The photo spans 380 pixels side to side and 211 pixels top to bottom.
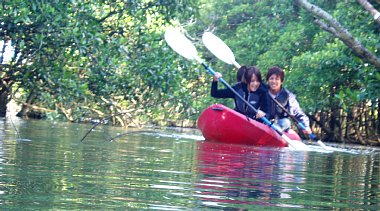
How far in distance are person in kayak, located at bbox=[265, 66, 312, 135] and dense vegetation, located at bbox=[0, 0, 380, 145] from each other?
909 millimetres

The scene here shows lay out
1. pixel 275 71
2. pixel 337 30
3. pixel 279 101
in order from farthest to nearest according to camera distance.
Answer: pixel 279 101
pixel 275 71
pixel 337 30

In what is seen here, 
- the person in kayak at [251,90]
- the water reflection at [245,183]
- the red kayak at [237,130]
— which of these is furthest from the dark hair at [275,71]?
the water reflection at [245,183]

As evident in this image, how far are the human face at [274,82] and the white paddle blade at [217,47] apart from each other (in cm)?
96

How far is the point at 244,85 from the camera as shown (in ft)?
35.0

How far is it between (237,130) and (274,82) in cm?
86

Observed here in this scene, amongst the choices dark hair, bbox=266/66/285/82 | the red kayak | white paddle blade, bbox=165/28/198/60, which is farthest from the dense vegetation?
the red kayak

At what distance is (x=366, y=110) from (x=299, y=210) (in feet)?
51.0

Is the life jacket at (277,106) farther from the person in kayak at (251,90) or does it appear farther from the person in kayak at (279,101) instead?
the person in kayak at (251,90)

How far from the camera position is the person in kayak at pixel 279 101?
10.7m

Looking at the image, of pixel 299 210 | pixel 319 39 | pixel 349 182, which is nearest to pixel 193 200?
pixel 299 210

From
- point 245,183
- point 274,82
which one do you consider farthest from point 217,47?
point 245,183

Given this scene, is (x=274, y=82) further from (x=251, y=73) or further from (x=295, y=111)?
(x=295, y=111)

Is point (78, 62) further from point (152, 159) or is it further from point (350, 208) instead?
point (350, 208)

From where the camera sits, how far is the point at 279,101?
10.9 meters
